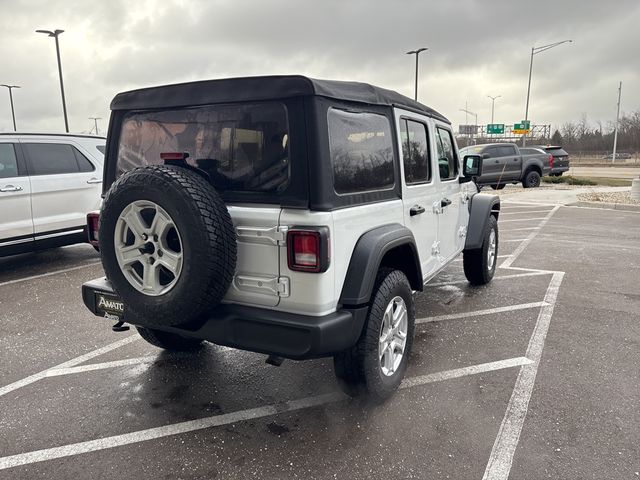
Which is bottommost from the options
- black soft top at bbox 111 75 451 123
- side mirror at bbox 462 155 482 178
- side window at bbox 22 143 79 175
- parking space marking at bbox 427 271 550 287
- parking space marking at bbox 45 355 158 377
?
parking space marking at bbox 427 271 550 287

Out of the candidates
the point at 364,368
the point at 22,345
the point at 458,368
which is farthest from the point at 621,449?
the point at 22,345

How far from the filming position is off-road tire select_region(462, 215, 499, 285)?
17.8ft

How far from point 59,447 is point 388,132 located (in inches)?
107

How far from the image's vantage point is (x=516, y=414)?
300 centimetres

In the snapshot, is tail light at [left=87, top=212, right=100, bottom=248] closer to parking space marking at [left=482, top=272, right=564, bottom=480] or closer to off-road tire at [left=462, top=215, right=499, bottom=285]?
parking space marking at [left=482, top=272, right=564, bottom=480]

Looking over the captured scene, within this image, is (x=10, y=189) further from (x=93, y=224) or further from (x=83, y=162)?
(x=93, y=224)

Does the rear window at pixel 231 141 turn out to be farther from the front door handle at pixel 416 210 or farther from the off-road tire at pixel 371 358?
the front door handle at pixel 416 210

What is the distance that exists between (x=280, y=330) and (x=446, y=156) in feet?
8.94

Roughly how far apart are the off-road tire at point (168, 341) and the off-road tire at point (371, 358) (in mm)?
1301

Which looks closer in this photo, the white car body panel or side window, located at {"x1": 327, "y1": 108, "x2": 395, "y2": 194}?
side window, located at {"x1": 327, "y1": 108, "x2": 395, "y2": 194}

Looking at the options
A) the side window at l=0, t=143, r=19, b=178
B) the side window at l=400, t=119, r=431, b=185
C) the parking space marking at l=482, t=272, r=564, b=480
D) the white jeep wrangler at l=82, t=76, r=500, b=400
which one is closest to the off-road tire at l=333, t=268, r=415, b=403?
the white jeep wrangler at l=82, t=76, r=500, b=400

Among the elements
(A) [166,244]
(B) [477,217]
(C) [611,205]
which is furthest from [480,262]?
(C) [611,205]

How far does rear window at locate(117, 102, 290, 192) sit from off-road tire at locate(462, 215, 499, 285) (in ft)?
10.9

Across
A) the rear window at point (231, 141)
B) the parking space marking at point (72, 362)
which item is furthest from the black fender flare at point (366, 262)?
the parking space marking at point (72, 362)
